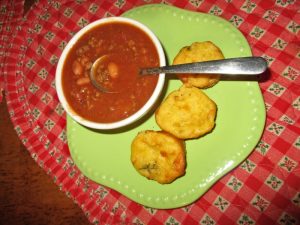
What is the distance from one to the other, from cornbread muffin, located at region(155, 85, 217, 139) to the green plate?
125 millimetres

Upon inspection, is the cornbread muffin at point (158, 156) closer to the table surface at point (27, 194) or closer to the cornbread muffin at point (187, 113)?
the cornbread muffin at point (187, 113)

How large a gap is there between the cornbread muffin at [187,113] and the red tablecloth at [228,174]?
42 centimetres

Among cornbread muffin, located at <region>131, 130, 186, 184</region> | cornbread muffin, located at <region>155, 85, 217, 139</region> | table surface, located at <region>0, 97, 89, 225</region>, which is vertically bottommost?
table surface, located at <region>0, 97, 89, 225</region>

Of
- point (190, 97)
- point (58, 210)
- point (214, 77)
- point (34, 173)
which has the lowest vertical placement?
point (58, 210)

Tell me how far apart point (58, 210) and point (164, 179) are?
989mm

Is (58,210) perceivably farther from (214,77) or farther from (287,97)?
(287,97)

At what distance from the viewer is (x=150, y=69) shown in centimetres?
182

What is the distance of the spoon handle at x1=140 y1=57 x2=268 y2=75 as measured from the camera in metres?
1.59

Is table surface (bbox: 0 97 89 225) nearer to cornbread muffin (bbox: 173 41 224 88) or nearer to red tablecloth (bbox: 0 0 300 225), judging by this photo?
red tablecloth (bbox: 0 0 300 225)

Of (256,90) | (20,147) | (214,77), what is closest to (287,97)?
(256,90)

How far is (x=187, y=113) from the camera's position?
1935mm

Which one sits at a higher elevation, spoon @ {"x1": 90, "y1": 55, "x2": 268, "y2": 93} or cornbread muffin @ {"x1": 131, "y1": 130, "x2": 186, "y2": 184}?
spoon @ {"x1": 90, "y1": 55, "x2": 268, "y2": 93}

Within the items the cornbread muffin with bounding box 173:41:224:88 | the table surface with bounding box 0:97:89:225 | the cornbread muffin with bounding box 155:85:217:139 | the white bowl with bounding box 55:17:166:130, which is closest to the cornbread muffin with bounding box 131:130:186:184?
the cornbread muffin with bounding box 155:85:217:139

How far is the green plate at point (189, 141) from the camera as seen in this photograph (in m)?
1.90
